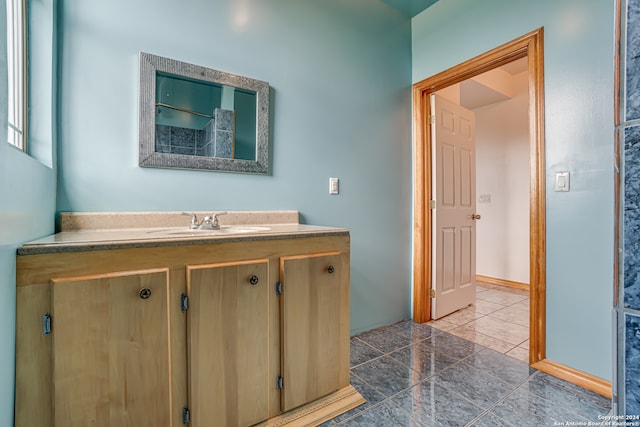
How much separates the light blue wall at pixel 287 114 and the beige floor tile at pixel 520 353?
2.54ft

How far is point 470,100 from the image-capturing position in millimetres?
3805

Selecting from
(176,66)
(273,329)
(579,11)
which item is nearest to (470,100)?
(579,11)

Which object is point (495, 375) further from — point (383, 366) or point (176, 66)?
point (176, 66)

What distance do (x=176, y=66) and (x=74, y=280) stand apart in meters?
1.16

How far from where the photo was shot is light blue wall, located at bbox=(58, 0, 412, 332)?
4.49 feet

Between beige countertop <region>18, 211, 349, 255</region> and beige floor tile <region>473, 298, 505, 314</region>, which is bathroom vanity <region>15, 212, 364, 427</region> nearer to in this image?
beige countertop <region>18, 211, 349, 255</region>

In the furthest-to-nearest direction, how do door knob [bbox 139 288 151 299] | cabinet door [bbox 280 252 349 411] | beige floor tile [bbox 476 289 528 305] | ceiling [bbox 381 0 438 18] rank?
beige floor tile [bbox 476 289 528 305] → ceiling [bbox 381 0 438 18] → cabinet door [bbox 280 252 349 411] → door knob [bbox 139 288 151 299]

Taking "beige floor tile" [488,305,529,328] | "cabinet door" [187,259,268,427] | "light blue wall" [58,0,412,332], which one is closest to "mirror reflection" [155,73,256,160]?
"light blue wall" [58,0,412,332]

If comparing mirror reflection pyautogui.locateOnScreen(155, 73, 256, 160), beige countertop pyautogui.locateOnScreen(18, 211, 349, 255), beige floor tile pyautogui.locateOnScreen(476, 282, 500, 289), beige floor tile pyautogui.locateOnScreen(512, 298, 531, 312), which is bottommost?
beige floor tile pyautogui.locateOnScreen(476, 282, 500, 289)

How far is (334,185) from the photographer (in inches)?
81.6

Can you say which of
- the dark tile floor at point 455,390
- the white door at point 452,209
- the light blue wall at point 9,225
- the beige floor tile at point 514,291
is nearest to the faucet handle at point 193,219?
the light blue wall at point 9,225

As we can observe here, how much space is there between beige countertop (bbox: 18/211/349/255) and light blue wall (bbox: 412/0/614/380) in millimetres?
1292

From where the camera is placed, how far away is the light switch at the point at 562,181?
1643 millimetres

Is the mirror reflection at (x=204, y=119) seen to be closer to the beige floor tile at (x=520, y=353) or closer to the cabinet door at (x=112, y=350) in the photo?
the cabinet door at (x=112, y=350)
